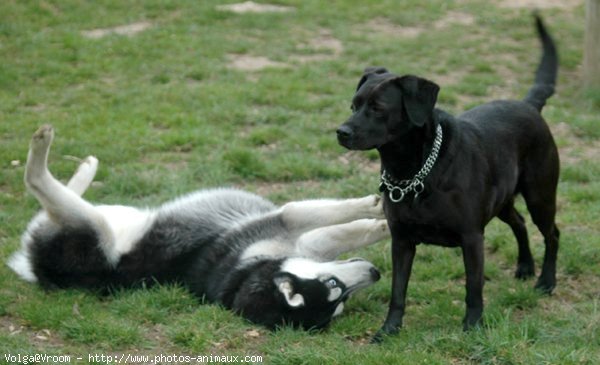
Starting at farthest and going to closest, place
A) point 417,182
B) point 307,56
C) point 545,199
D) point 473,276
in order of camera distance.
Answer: point 307,56
point 545,199
point 473,276
point 417,182

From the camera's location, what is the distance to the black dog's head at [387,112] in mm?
4188

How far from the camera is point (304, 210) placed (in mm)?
5574

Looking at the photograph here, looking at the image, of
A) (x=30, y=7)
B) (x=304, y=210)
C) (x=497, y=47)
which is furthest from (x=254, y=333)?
(x=30, y=7)

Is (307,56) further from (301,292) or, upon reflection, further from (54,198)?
(301,292)

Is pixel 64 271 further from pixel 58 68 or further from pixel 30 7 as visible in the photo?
pixel 30 7

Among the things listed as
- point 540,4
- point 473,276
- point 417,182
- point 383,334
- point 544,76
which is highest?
point 544,76

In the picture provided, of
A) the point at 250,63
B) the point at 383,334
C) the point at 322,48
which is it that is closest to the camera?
the point at 383,334

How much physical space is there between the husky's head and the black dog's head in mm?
1063

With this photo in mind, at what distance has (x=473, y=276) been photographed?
452 cm

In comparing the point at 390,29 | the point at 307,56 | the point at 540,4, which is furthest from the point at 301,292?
the point at 540,4

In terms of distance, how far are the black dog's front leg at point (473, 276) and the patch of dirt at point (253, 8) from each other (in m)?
9.15

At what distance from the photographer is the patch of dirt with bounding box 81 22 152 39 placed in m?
11.7

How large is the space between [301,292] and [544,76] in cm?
214

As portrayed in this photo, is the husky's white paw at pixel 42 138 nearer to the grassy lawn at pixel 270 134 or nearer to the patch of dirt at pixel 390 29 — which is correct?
the grassy lawn at pixel 270 134
